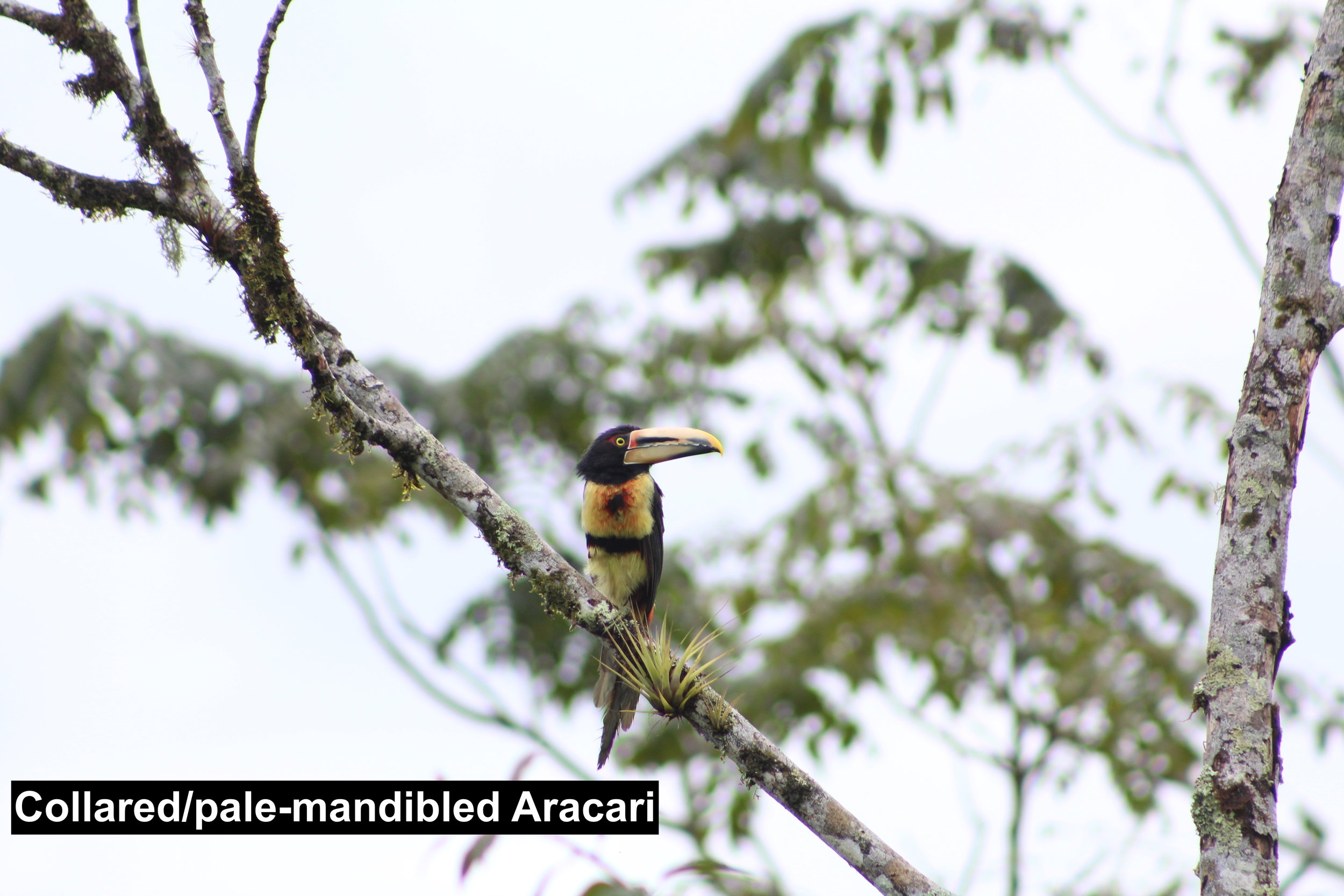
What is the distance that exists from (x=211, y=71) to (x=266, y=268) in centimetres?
45

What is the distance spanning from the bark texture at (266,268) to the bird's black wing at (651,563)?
189 cm

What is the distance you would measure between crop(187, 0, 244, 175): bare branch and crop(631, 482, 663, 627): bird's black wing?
2.51 meters

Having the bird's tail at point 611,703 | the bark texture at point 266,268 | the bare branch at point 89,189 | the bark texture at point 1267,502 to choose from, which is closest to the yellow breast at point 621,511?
the bird's tail at point 611,703

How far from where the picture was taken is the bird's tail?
3.43 metres

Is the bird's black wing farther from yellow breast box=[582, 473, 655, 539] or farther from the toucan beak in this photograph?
the toucan beak

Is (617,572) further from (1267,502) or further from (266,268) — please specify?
(1267,502)

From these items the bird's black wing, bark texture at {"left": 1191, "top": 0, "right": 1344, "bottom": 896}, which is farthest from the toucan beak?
bark texture at {"left": 1191, "top": 0, "right": 1344, "bottom": 896}

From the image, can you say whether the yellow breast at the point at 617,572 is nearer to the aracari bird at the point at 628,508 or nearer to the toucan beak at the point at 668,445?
the aracari bird at the point at 628,508

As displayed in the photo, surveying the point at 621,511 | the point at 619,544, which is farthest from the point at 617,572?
the point at 621,511

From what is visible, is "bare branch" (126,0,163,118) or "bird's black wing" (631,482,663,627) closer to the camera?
"bare branch" (126,0,163,118)

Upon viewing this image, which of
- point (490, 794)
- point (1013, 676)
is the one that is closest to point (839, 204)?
point (1013, 676)

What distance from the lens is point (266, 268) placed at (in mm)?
2645

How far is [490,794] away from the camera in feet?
12.2

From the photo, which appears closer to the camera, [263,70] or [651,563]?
[263,70]
